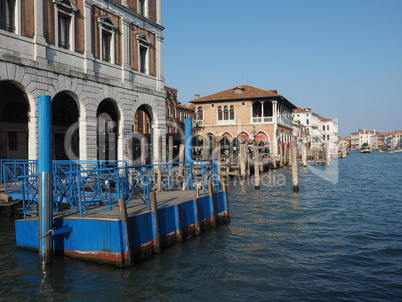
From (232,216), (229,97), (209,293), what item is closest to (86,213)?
(209,293)

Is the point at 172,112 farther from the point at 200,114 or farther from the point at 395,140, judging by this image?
the point at 395,140

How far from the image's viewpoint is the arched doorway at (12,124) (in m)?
19.5

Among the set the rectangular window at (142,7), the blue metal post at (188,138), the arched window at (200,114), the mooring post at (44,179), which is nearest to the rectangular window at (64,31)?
the rectangular window at (142,7)

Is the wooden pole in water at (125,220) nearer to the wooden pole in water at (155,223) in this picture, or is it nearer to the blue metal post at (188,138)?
the wooden pole in water at (155,223)

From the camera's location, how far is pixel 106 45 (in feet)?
64.8

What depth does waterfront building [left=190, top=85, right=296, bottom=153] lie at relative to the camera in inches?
1832

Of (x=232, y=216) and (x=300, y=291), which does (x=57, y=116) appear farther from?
(x=300, y=291)

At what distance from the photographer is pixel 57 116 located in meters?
22.3

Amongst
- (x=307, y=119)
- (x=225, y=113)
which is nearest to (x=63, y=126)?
(x=225, y=113)

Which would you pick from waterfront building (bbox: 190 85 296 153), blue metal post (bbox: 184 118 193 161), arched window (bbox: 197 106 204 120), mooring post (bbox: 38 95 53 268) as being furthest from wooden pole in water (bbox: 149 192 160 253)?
arched window (bbox: 197 106 204 120)

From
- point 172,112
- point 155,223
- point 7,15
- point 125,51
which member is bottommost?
point 155,223

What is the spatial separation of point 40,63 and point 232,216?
10401mm

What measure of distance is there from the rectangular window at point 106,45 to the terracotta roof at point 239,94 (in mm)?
29195

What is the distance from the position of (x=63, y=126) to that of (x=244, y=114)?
28916mm
